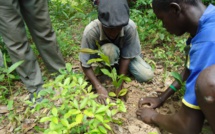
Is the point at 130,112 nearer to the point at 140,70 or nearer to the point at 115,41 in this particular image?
the point at 140,70

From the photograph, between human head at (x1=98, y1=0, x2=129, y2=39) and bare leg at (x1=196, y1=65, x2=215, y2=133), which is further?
human head at (x1=98, y1=0, x2=129, y2=39)

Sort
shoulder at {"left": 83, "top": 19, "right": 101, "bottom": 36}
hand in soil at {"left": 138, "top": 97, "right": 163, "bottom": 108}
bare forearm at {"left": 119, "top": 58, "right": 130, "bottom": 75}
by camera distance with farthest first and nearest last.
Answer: bare forearm at {"left": 119, "top": 58, "right": 130, "bottom": 75}
shoulder at {"left": 83, "top": 19, "right": 101, "bottom": 36}
hand in soil at {"left": 138, "top": 97, "right": 163, "bottom": 108}

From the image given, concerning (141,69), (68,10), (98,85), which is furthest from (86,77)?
(68,10)

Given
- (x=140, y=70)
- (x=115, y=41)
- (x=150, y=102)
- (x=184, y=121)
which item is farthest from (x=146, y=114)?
(x=115, y=41)

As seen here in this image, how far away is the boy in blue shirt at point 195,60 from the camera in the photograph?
1331 mm

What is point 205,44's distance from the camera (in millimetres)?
1398

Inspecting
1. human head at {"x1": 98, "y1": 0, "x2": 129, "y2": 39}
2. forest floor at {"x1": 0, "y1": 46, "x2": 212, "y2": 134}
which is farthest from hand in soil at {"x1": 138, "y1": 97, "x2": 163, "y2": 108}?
human head at {"x1": 98, "y1": 0, "x2": 129, "y2": 39}

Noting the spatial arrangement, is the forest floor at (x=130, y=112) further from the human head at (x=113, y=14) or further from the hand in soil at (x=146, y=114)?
the human head at (x=113, y=14)

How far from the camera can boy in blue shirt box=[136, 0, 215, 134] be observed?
4.37 feet

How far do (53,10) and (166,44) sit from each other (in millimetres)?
1753

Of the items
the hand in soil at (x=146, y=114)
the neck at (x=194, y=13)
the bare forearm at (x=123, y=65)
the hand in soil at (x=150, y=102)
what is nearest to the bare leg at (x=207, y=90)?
the neck at (x=194, y=13)

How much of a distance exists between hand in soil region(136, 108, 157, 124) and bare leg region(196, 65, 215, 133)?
24.0 inches

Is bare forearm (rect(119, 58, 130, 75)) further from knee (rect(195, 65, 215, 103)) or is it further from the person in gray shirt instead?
knee (rect(195, 65, 215, 103))

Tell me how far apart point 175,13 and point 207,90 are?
51cm
